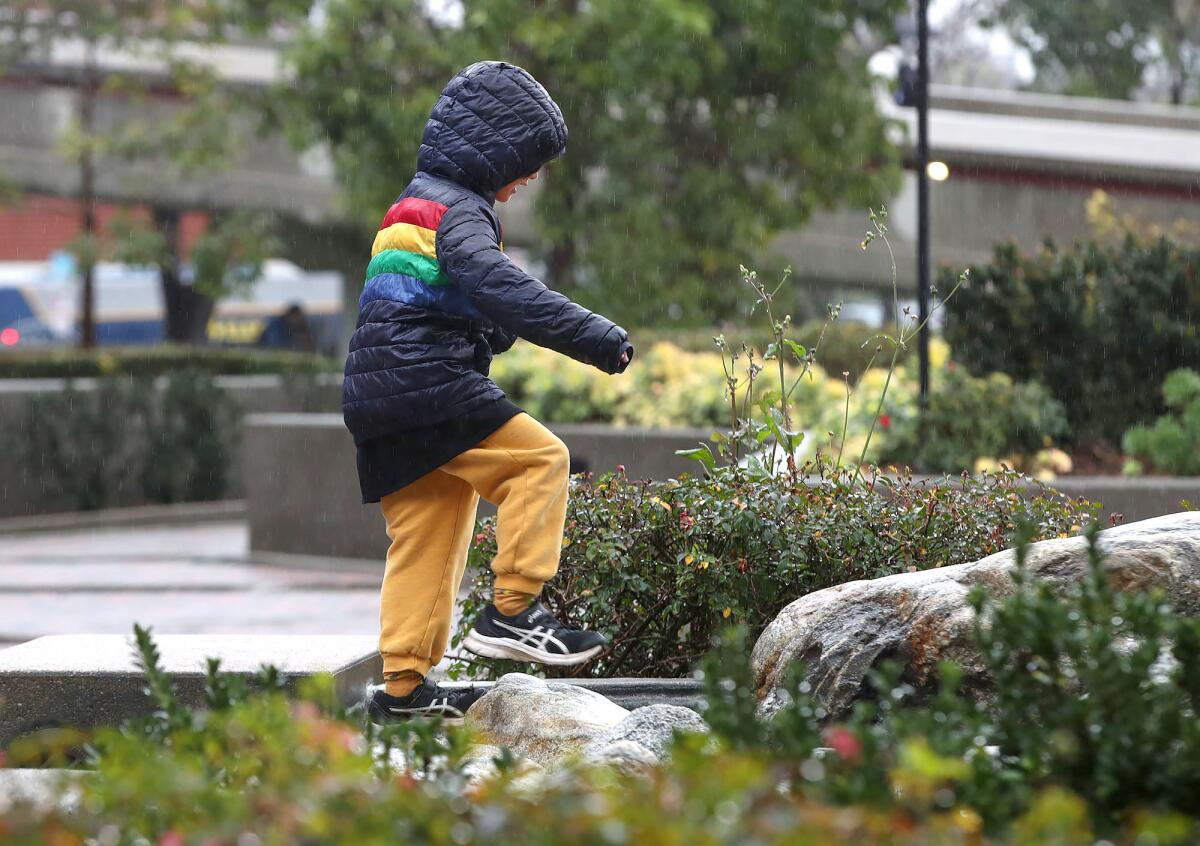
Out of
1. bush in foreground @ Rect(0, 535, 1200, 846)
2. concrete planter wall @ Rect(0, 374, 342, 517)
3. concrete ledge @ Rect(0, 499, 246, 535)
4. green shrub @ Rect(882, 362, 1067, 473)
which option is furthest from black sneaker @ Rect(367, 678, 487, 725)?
concrete planter wall @ Rect(0, 374, 342, 517)

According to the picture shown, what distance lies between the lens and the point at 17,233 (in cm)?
4859

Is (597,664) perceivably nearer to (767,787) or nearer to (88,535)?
(767,787)

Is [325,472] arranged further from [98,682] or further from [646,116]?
[646,116]

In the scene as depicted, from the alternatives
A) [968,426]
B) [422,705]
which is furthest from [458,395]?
[968,426]

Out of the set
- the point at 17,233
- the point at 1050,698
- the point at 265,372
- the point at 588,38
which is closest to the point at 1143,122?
the point at 588,38

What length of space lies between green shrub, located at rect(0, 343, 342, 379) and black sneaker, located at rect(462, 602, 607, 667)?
13646 mm

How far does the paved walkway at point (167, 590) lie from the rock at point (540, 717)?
15.1ft

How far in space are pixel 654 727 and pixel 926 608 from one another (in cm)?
84

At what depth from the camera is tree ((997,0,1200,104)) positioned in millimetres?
38750

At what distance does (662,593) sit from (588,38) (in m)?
14.2

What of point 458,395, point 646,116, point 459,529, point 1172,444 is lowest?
point 1172,444

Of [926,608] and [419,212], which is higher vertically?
[419,212]

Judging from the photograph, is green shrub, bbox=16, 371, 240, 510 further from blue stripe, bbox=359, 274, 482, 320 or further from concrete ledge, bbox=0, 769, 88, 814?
concrete ledge, bbox=0, 769, 88, 814

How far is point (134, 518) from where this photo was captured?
1584 centimetres
